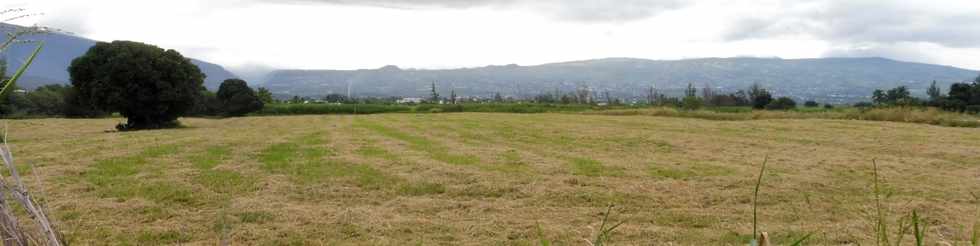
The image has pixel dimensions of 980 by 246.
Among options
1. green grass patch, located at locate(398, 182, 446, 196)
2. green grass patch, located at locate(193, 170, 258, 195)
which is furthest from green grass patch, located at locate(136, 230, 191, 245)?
green grass patch, located at locate(398, 182, 446, 196)

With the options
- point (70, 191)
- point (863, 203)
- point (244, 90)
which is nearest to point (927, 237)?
point (863, 203)

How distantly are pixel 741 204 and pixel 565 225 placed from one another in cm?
248

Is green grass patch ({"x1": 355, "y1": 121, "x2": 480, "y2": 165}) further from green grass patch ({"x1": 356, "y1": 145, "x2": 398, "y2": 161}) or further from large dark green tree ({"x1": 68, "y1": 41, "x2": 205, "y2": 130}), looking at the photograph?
large dark green tree ({"x1": 68, "y1": 41, "x2": 205, "y2": 130})

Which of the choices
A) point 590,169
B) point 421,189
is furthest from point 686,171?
point 421,189

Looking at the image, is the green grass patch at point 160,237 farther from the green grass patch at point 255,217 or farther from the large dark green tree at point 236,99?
the large dark green tree at point 236,99

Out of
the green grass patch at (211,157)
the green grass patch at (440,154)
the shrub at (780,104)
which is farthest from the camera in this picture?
the shrub at (780,104)

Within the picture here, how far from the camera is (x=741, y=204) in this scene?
6867 millimetres

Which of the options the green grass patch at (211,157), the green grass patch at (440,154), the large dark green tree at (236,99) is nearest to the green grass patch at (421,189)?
the green grass patch at (440,154)

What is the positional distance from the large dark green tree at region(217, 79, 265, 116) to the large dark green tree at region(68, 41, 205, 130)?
25.7 m

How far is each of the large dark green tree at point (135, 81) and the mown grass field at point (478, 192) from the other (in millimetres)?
10723

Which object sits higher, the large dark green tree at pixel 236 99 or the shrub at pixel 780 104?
the large dark green tree at pixel 236 99

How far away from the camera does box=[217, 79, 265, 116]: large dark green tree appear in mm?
50312

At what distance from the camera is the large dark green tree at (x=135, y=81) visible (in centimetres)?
2300

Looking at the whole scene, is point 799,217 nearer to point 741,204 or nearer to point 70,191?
point 741,204
